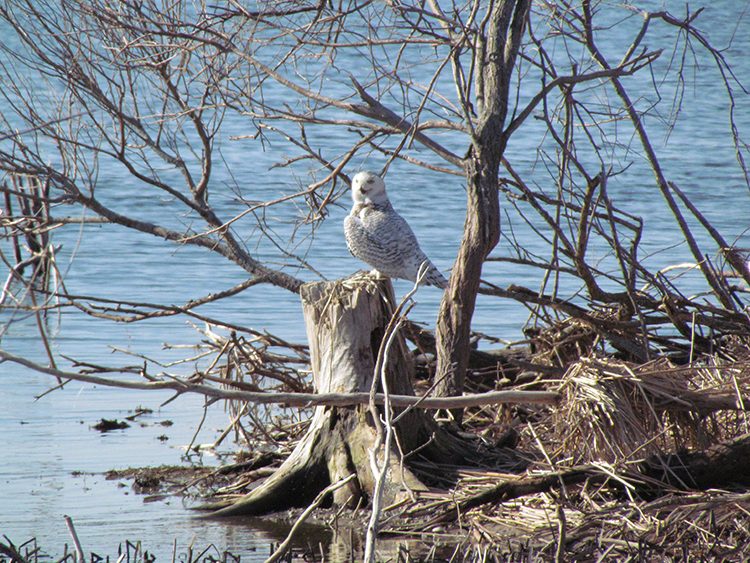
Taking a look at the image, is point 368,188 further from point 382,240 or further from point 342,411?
point 342,411

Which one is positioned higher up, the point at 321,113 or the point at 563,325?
the point at 321,113

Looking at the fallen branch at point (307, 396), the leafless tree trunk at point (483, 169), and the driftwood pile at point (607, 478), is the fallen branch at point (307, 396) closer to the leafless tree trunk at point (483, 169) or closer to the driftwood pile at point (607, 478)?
the driftwood pile at point (607, 478)

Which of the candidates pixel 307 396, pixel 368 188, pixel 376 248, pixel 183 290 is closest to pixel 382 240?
pixel 376 248

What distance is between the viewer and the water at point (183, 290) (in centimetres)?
404

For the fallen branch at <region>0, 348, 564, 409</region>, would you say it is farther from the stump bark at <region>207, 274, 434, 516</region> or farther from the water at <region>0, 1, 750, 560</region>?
the stump bark at <region>207, 274, 434, 516</region>

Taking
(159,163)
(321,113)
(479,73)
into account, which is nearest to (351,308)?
(479,73)

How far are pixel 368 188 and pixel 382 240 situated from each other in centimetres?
67

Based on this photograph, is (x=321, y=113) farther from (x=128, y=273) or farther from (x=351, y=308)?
(x=351, y=308)

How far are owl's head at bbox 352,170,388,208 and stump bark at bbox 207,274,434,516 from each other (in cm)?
170

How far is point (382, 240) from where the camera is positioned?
5.58 metres

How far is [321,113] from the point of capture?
16.0 metres

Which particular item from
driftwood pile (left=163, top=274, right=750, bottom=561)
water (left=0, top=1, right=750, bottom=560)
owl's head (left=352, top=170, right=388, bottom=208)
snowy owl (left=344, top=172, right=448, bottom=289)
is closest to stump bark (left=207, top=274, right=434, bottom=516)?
driftwood pile (left=163, top=274, right=750, bottom=561)

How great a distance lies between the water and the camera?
13.3ft

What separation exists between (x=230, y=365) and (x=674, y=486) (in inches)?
108
